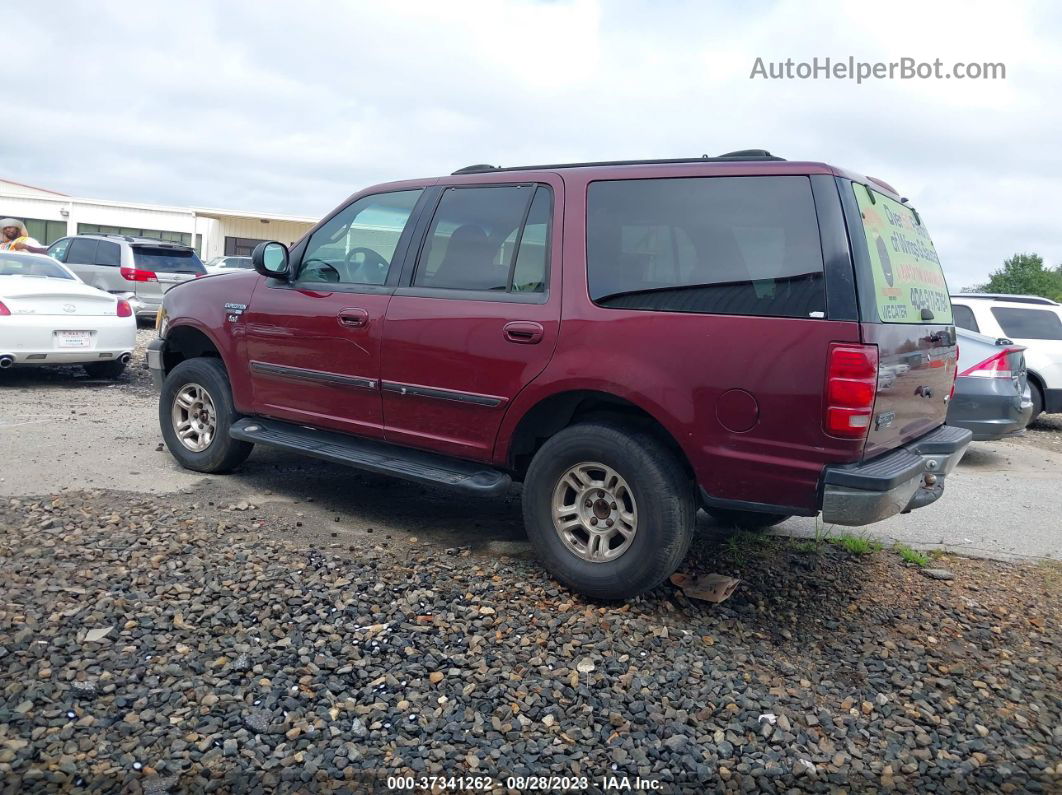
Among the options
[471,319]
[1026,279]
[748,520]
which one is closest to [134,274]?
[471,319]

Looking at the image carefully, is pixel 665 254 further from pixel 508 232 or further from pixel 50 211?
pixel 50 211

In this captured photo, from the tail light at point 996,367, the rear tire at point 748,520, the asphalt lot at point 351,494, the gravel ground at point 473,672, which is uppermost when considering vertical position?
the tail light at point 996,367

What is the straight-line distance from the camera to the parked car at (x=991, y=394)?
7.89 metres

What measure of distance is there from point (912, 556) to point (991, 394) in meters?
3.56

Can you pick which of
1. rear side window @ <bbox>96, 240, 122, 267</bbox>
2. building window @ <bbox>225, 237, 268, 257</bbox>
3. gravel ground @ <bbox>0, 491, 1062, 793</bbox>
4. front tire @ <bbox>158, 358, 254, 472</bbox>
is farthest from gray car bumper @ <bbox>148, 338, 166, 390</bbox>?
building window @ <bbox>225, 237, 268, 257</bbox>

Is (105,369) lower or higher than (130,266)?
lower

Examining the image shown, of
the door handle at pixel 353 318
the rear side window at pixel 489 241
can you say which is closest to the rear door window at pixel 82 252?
the door handle at pixel 353 318

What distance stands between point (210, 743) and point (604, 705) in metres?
1.38

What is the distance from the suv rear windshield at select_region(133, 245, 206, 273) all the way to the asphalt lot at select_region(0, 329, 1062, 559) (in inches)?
324

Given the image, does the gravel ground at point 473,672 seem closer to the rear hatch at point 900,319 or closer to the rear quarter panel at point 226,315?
the rear hatch at point 900,319

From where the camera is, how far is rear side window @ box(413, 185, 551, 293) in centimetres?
451

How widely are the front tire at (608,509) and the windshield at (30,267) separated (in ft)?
26.0

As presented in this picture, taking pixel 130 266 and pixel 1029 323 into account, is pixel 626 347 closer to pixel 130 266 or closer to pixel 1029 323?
pixel 1029 323

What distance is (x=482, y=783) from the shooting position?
2.76 meters
